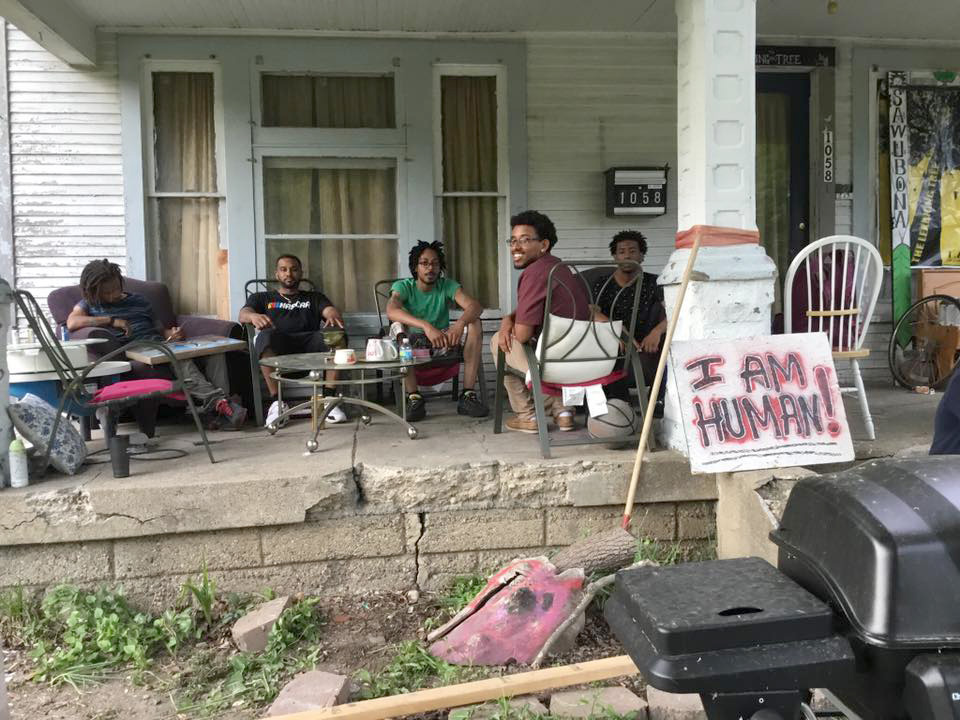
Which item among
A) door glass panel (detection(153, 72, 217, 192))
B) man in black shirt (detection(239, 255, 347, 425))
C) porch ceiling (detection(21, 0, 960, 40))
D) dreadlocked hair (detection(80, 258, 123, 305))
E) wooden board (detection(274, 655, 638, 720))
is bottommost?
wooden board (detection(274, 655, 638, 720))

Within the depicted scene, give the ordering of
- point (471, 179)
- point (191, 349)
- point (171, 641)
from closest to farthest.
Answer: point (171, 641) → point (191, 349) → point (471, 179)

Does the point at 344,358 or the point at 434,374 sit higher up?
the point at 344,358

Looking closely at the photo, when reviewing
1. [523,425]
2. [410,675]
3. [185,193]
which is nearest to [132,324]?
[185,193]

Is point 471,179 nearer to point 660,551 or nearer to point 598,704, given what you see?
point 660,551

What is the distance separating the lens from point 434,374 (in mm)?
4754

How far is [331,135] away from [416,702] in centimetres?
412

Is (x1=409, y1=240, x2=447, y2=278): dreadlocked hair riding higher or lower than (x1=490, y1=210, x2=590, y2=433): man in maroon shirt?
higher

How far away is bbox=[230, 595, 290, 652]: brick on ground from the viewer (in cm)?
285

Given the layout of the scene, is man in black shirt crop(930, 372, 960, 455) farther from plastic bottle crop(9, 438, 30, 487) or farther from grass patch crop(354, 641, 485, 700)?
plastic bottle crop(9, 438, 30, 487)

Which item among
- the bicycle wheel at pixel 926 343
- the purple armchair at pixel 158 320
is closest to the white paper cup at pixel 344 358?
the purple armchair at pixel 158 320

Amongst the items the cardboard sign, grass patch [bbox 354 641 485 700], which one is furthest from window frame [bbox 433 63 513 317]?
grass patch [bbox 354 641 485 700]

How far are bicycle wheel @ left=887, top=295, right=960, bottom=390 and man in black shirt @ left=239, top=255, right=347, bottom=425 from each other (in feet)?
12.9

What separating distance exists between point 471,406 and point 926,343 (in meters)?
3.43

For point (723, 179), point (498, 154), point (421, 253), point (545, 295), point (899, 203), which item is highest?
point (498, 154)
